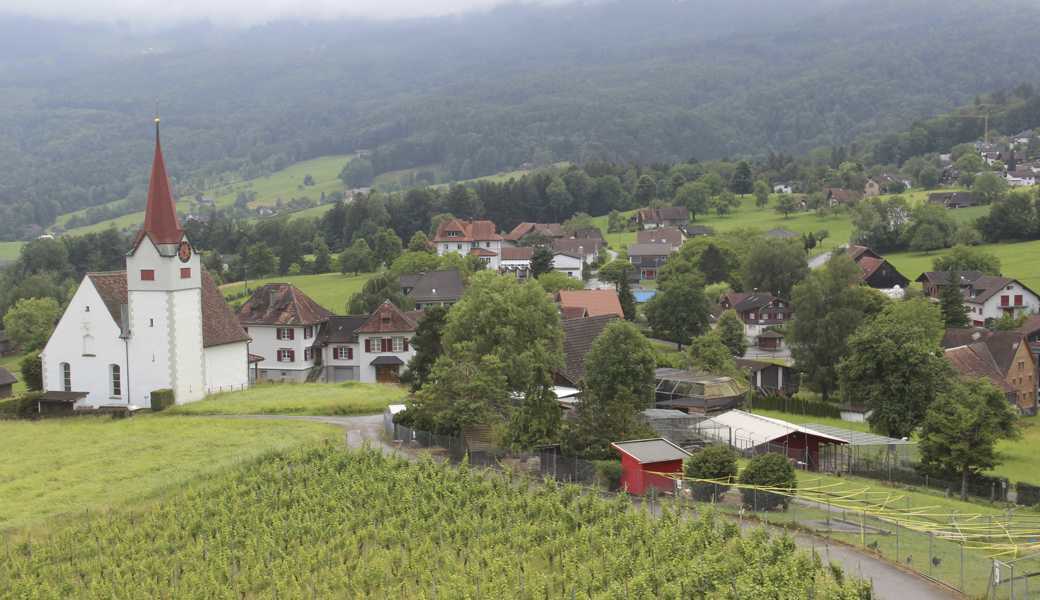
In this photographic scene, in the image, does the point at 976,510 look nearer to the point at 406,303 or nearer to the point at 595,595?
the point at 595,595

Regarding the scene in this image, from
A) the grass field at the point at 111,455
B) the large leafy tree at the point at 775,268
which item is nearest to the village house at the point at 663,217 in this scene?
the large leafy tree at the point at 775,268

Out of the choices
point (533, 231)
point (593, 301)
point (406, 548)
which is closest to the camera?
point (406, 548)

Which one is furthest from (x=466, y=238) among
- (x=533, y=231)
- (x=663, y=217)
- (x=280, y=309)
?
(x=280, y=309)

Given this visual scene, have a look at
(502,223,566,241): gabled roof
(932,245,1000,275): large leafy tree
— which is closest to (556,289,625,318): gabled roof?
(932,245,1000,275): large leafy tree

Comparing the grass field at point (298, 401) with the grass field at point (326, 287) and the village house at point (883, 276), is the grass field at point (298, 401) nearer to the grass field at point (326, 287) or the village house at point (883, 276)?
the grass field at point (326, 287)

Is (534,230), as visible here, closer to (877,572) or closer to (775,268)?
(775,268)

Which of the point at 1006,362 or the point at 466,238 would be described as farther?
the point at 466,238
